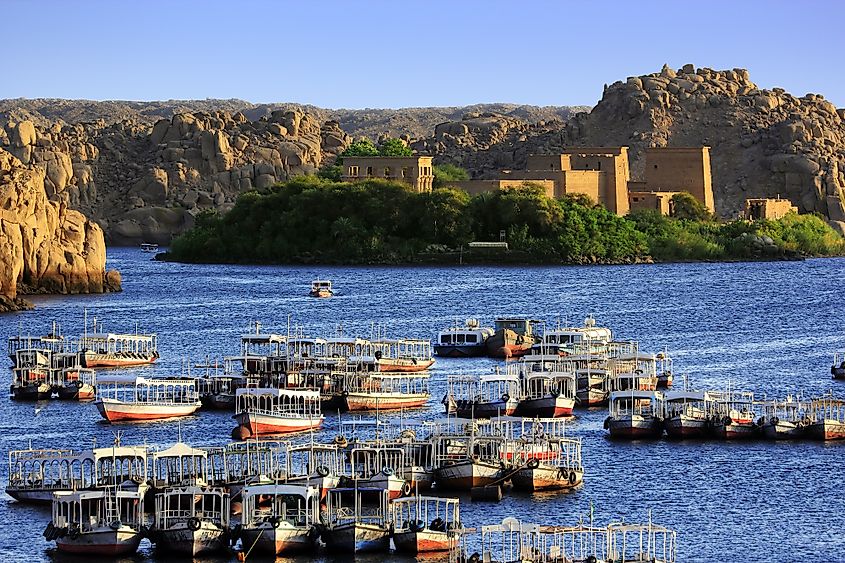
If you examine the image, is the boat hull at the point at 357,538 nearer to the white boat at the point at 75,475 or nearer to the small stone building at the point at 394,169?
the white boat at the point at 75,475

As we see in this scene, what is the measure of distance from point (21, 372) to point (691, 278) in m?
72.0

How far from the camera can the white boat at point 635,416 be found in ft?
190

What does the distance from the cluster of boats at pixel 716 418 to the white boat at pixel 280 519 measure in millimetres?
16273

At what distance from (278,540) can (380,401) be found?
22221 millimetres

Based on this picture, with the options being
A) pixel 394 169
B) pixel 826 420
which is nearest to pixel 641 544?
pixel 826 420

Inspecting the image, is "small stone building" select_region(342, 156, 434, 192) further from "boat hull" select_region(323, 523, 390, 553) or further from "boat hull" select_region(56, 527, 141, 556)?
"boat hull" select_region(56, 527, 141, 556)

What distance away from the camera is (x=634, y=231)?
155750 mm

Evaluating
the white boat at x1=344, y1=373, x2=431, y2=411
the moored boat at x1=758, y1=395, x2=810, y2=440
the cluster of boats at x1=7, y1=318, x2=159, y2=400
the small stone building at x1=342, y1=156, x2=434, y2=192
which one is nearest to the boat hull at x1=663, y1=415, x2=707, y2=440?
the moored boat at x1=758, y1=395, x2=810, y2=440

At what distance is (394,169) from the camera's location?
163 metres

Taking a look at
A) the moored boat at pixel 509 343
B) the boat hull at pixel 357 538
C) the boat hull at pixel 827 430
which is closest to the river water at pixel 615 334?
the boat hull at pixel 827 430

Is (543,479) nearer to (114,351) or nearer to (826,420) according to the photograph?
(826,420)

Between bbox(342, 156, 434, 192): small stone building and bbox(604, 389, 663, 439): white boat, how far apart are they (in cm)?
9902

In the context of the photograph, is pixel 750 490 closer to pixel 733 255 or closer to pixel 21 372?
pixel 21 372

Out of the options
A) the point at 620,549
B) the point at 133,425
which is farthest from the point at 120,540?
the point at 133,425
